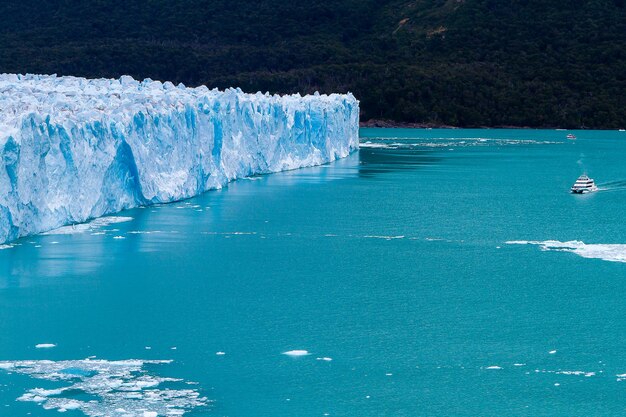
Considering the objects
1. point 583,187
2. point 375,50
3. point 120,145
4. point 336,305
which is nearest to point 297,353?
point 336,305

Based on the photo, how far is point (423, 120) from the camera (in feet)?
196

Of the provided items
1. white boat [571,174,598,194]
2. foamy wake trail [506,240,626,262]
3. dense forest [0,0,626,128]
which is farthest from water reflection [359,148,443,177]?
dense forest [0,0,626,128]

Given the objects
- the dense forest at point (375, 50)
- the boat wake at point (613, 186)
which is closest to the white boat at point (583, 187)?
the boat wake at point (613, 186)

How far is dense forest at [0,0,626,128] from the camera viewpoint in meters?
57.3

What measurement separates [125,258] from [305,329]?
15.6 ft

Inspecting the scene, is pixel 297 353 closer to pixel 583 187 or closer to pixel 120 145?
pixel 120 145

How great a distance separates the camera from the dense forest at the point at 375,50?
57.3 metres

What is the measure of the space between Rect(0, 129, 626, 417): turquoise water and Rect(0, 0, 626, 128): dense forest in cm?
3621

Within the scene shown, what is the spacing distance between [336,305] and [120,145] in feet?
25.3

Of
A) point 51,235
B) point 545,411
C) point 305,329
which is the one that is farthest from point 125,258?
point 545,411

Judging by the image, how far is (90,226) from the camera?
17.0m

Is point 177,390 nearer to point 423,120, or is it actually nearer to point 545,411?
point 545,411

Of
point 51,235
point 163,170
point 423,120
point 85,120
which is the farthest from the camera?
point 423,120

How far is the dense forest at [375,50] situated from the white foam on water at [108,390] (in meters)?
46.4
